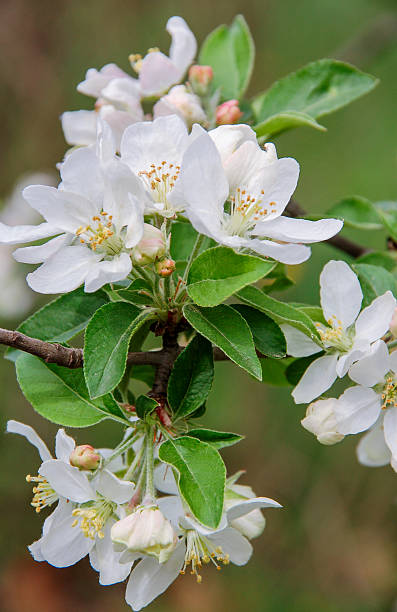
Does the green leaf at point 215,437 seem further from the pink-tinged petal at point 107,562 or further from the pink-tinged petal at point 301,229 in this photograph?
the pink-tinged petal at point 301,229

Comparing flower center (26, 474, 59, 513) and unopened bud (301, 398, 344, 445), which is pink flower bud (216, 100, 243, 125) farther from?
flower center (26, 474, 59, 513)

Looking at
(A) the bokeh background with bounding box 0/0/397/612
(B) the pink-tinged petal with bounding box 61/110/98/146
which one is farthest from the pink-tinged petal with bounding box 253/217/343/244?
(A) the bokeh background with bounding box 0/0/397/612

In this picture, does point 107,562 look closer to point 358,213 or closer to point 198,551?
point 198,551

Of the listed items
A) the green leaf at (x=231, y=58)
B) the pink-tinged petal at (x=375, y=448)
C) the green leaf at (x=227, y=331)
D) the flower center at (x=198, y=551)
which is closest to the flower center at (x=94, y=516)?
the flower center at (x=198, y=551)

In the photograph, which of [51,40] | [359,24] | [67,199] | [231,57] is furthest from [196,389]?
[51,40]

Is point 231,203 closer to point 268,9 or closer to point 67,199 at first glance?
point 67,199

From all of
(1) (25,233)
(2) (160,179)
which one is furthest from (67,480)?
(2) (160,179)
